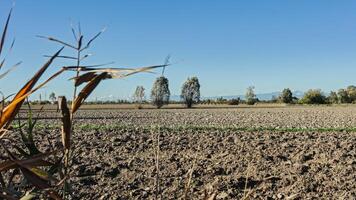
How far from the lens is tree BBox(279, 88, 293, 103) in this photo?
298ft

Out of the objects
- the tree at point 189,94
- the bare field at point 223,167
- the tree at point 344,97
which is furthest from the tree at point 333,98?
the bare field at point 223,167

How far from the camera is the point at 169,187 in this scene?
276 inches

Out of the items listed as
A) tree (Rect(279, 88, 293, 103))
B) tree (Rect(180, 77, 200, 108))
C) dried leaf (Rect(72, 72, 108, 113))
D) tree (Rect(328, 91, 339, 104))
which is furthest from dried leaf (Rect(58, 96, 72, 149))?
tree (Rect(279, 88, 293, 103))

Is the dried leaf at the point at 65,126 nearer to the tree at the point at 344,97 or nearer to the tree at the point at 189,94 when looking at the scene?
the tree at the point at 189,94

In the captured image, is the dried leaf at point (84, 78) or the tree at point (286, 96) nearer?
the dried leaf at point (84, 78)

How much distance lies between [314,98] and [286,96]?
6922mm

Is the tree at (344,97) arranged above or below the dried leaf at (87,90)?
above

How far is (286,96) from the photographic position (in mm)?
91000

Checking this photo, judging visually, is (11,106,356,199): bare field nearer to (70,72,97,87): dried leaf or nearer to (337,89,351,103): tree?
(70,72,97,87): dried leaf

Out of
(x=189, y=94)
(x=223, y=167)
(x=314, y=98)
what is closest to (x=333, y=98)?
(x=314, y=98)

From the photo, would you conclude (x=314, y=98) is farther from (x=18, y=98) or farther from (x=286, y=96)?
(x=18, y=98)

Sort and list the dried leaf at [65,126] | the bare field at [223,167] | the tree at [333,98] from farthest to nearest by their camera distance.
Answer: the tree at [333,98] → the bare field at [223,167] → the dried leaf at [65,126]

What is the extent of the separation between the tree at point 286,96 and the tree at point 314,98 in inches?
182

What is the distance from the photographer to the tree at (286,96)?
90.8 metres
